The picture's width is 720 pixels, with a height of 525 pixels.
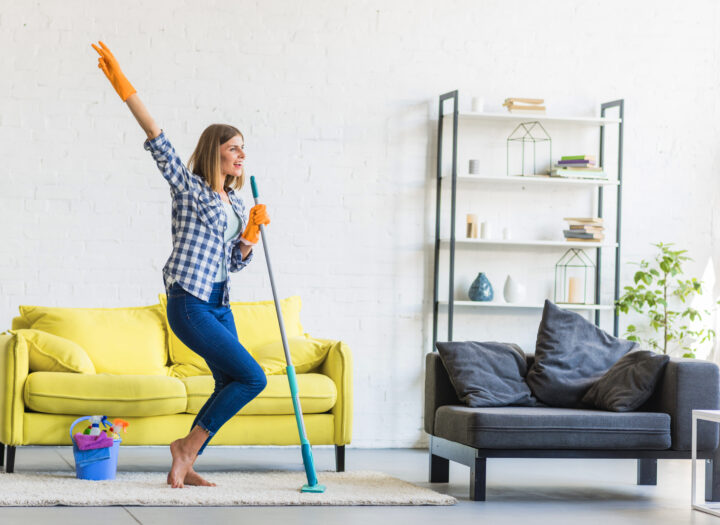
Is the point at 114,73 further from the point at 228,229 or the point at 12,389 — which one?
the point at 12,389

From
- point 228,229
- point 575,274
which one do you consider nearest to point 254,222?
point 228,229

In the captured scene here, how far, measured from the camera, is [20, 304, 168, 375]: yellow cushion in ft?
15.1

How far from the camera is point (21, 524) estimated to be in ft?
9.91

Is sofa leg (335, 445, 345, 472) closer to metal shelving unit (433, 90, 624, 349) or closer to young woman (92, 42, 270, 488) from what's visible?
young woman (92, 42, 270, 488)

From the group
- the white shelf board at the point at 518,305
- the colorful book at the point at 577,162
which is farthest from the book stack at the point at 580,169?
the white shelf board at the point at 518,305

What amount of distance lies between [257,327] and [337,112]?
151cm

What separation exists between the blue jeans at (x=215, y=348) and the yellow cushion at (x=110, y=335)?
102 cm

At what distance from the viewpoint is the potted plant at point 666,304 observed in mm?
5879

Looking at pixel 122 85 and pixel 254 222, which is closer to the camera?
pixel 122 85

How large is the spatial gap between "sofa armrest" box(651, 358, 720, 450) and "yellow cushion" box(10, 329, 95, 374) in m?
2.46

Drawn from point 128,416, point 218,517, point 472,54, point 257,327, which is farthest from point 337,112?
point 218,517

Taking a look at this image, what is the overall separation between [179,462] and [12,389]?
858 millimetres

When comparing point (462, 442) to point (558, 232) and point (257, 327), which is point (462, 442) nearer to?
point (257, 327)

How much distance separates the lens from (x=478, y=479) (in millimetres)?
3764
